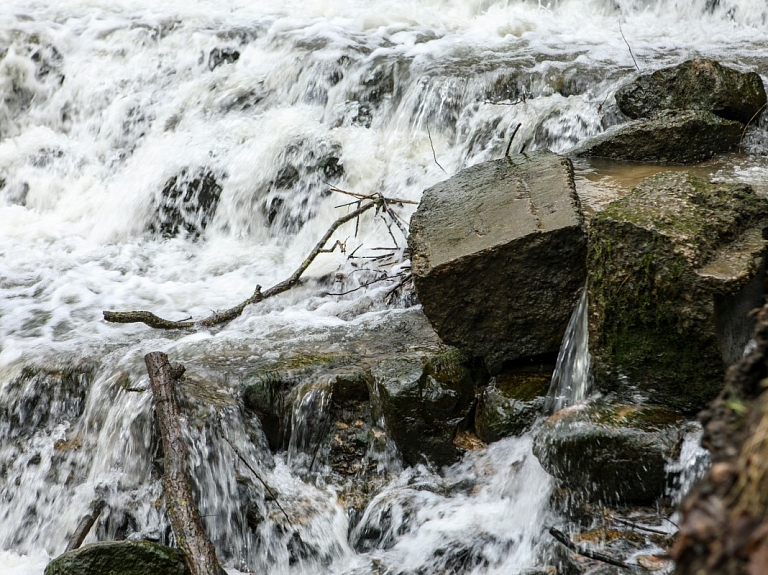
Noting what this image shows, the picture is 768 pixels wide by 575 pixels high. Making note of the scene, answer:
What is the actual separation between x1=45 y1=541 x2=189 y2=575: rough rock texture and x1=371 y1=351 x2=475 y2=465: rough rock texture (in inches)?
52.0

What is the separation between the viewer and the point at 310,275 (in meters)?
6.29

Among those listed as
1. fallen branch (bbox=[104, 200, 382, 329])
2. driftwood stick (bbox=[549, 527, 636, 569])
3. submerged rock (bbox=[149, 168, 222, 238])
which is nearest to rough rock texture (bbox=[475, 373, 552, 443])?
driftwood stick (bbox=[549, 527, 636, 569])

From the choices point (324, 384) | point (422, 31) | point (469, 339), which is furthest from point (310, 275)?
point (422, 31)

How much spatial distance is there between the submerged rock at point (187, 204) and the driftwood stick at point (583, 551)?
5.30 m

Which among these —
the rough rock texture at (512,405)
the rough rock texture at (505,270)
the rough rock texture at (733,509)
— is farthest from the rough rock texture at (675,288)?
Answer: the rough rock texture at (733,509)

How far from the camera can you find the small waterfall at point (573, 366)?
383cm

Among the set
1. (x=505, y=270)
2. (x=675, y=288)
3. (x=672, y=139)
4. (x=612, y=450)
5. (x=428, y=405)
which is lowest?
(x=428, y=405)

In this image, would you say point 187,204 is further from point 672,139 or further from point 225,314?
point 672,139

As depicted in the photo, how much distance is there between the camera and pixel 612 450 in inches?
134

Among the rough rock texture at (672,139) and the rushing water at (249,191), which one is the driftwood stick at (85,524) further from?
the rough rock texture at (672,139)

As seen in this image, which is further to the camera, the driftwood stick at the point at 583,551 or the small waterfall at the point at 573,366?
the small waterfall at the point at 573,366

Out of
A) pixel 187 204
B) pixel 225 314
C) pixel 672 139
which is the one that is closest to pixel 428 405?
pixel 225 314

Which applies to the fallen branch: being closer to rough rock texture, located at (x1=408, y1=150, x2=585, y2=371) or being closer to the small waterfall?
rough rock texture, located at (x1=408, y1=150, x2=585, y2=371)

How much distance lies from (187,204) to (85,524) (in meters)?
4.47
